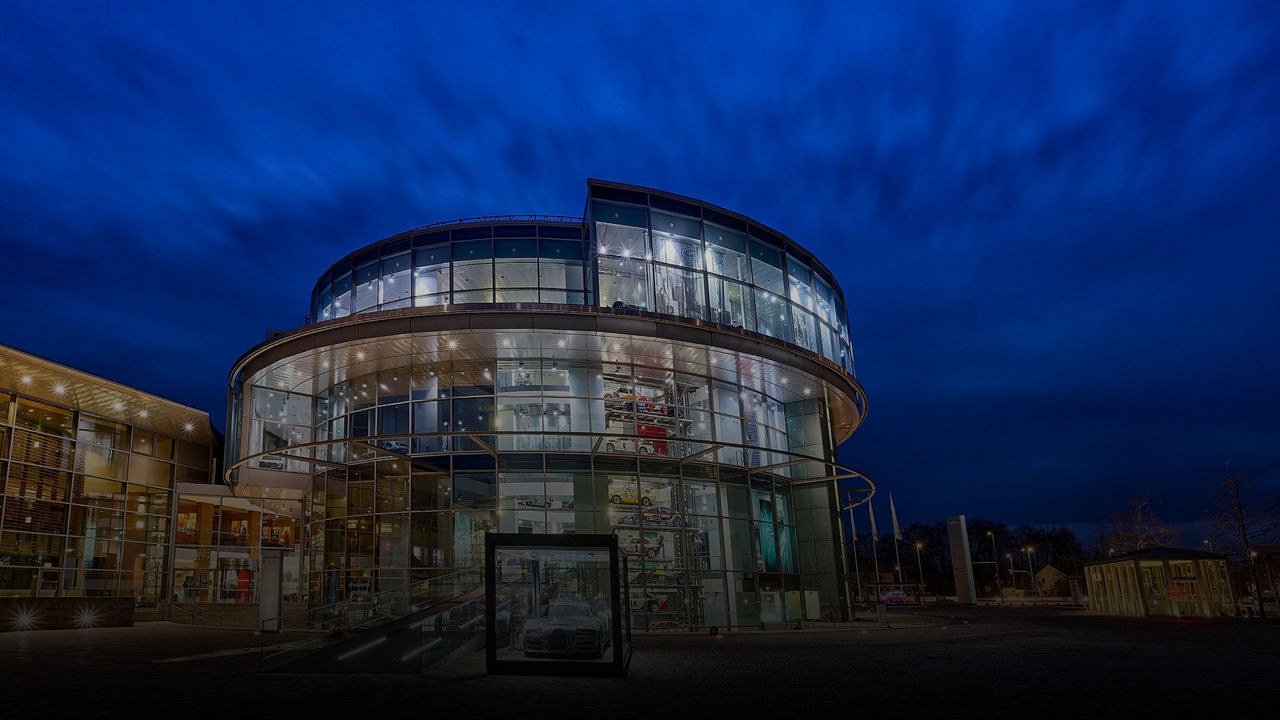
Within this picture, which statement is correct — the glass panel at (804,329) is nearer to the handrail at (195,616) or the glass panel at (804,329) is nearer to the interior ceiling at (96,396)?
the handrail at (195,616)

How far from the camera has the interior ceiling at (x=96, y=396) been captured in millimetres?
29734

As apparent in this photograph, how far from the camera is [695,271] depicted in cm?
2998

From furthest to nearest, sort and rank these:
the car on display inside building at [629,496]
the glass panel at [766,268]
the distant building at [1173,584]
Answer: the glass panel at [766,268], the distant building at [1173,584], the car on display inside building at [629,496]

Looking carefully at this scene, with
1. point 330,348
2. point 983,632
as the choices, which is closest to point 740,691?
point 983,632

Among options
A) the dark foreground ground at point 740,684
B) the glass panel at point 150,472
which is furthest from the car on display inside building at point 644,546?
the glass panel at point 150,472

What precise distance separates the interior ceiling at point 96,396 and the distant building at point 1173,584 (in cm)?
4067

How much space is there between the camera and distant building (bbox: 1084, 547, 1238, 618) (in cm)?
2844

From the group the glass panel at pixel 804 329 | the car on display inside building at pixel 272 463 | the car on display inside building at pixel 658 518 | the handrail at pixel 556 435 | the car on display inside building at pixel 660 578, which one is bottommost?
the car on display inside building at pixel 660 578

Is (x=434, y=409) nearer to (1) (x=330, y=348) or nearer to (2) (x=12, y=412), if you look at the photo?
(1) (x=330, y=348)

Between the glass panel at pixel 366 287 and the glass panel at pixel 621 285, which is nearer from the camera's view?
the glass panel at pixel 621 285

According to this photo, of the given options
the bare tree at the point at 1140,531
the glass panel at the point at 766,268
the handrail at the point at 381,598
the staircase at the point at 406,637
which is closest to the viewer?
the staircase at the point at 406,637

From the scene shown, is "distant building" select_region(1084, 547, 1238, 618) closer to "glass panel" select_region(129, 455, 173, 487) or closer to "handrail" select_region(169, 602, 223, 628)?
"handrail" select_region(169, 602, 223, 628)

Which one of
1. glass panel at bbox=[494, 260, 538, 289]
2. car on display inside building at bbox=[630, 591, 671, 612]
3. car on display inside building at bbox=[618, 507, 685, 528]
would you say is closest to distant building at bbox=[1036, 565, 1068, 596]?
car on display inside building at bbox=[618, 507, 685, 528]

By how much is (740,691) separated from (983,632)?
15.5 m
